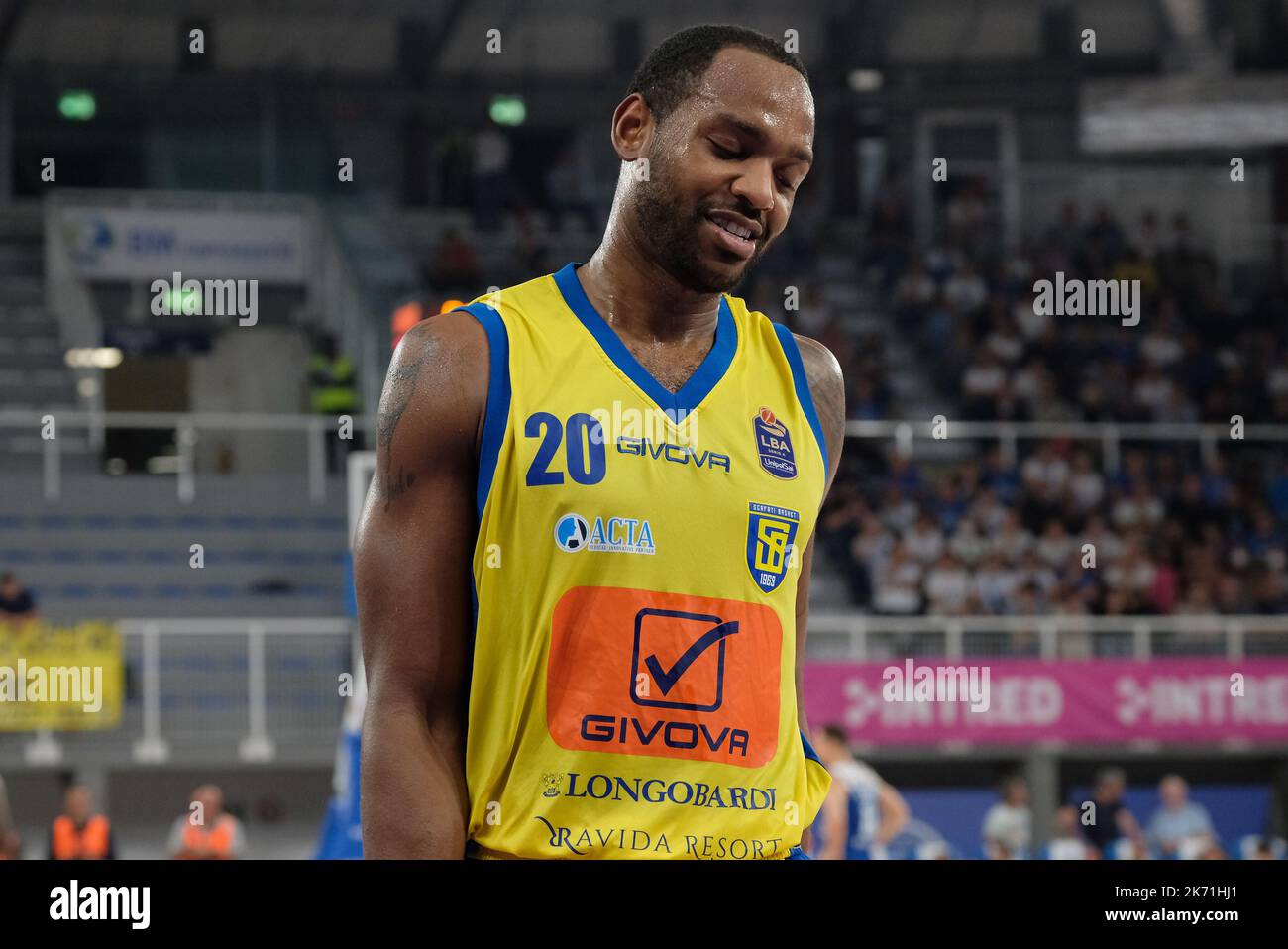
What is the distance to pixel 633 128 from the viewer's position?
2205 mm

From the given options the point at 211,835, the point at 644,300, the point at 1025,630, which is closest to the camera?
the point at 644,300

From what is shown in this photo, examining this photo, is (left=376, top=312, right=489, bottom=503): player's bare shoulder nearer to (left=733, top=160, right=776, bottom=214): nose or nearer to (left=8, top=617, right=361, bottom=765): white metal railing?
(left=733, top=160, right=776, bottom=214): nose

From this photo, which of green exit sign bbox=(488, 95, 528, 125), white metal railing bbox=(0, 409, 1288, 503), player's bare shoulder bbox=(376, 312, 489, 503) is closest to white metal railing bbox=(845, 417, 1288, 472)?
white metal railing bbox=(0, 409, 1288, 503)

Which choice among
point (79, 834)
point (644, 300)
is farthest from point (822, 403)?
point (79, 834)

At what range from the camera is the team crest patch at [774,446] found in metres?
2.16

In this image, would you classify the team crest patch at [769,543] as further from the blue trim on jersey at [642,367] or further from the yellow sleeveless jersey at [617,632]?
the blue trim on jersey at [642,367]

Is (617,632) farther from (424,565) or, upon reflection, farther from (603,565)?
(424,565)

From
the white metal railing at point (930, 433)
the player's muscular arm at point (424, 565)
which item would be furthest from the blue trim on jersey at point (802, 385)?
the white metal railing at point (930, 433)

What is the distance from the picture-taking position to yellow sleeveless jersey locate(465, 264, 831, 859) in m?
2.01

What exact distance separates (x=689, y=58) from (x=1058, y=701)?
10939 millimetres

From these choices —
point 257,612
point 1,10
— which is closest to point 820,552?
point 257,612

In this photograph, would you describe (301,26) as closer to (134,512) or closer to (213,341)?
(213,341)

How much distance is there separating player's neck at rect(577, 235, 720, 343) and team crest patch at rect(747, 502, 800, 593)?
0.28 m

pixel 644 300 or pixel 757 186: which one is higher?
pixel 757 186
